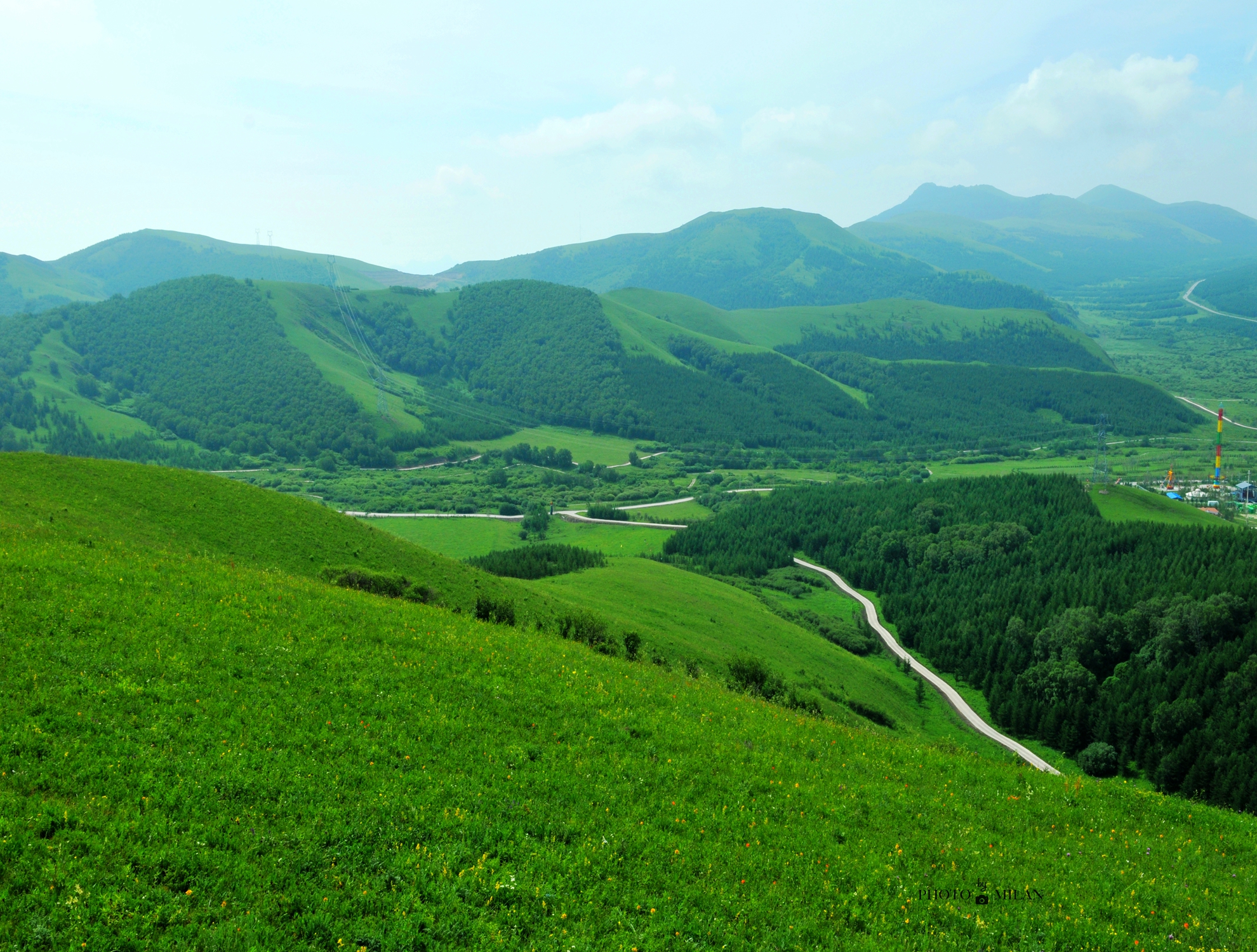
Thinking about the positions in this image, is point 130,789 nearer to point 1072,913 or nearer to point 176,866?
point 176,866

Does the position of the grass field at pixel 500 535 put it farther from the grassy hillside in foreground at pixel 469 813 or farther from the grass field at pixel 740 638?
the grassy hillside in foreground at pixel 469 813

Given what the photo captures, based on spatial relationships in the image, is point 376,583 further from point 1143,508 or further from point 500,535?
point 1143,508

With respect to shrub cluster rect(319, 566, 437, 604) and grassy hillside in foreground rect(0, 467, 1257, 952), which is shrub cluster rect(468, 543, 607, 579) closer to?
shrub cluster rect(319, 566, 437, 604)

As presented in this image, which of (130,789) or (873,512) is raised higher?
(130,789)

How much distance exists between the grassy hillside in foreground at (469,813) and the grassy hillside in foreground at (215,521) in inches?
847

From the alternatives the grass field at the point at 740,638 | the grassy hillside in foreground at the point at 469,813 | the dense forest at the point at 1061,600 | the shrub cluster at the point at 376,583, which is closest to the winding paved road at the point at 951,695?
the grass field at the point at 740,638

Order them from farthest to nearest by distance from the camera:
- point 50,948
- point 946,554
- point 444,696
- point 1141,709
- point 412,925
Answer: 1. point 946,554
2. point 1141,709
3. point 444,696
4. point 412,925
5. point 50,948

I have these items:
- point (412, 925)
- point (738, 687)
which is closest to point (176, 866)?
point (412, 925)

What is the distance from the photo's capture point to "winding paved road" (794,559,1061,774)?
7650cm

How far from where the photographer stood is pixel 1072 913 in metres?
20.5

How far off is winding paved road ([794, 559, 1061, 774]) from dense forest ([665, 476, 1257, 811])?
3269mm

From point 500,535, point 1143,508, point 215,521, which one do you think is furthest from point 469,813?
point 1143,508

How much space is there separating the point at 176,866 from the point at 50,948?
2.59 metres

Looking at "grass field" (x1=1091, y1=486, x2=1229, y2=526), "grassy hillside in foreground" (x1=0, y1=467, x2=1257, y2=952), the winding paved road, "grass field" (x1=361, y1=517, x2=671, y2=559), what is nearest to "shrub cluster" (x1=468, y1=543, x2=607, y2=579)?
"grass field" (x1=361, y1=517, x2=671, y2=559)
